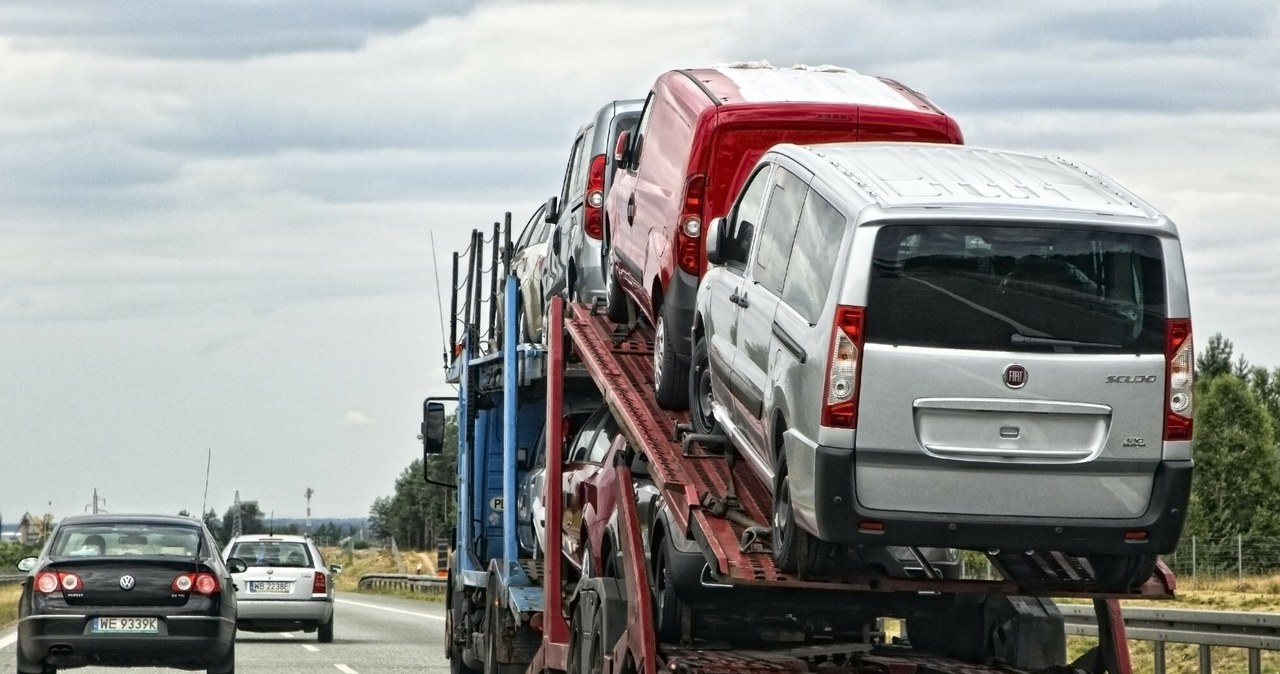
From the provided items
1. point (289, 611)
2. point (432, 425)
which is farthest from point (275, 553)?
point (432, 425)

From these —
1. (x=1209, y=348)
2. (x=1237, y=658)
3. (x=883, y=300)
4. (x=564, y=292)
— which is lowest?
(x=1237, y=658)

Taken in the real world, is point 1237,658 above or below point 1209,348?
below

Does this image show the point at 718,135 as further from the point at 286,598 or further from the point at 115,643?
the point at 286,598

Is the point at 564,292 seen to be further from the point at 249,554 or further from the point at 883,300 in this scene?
the point at 249,554

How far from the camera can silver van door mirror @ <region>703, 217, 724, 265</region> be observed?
896 cm

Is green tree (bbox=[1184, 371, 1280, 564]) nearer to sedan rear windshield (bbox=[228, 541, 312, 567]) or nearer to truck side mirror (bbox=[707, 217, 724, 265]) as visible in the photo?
sedan rear windshield (bbox=[228, 541, 312, 567])

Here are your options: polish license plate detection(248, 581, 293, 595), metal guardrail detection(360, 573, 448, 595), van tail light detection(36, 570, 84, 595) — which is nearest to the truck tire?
van tail light detection(36, 570, 84, 595)

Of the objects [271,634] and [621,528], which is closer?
[621,528]

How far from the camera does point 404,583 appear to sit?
51.9m

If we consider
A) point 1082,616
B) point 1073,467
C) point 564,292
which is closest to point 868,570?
point 1073,467

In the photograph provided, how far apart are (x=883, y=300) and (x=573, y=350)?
517 centimetres

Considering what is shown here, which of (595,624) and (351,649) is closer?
(595,624)

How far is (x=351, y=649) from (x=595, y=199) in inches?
439

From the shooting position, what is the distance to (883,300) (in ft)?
23.3
